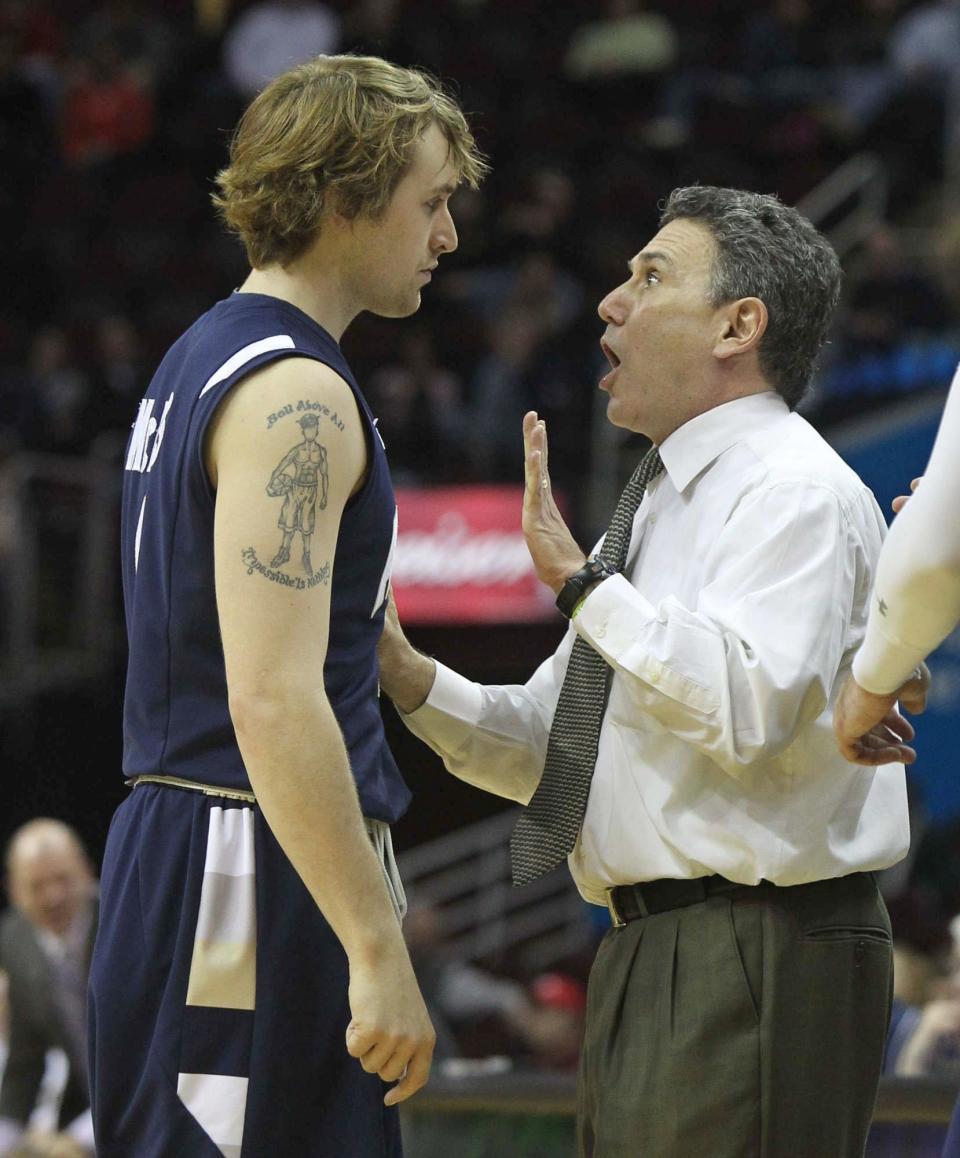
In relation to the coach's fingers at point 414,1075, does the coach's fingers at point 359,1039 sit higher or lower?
higher

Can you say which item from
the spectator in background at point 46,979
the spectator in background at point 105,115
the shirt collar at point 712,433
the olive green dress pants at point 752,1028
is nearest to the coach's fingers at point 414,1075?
the olive green dress pants at point 752,1028

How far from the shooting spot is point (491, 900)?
10.3 meters

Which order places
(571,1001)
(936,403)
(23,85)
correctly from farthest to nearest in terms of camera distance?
(23,85) → (936,403) → (571,1001)

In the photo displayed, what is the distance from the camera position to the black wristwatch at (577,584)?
283 cm

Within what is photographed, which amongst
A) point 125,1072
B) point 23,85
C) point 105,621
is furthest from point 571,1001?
point 23,85

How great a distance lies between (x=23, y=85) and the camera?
520 inches

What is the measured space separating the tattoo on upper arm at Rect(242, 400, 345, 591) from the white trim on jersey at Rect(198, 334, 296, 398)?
3.7 inches

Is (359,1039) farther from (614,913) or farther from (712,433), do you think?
(712,433)

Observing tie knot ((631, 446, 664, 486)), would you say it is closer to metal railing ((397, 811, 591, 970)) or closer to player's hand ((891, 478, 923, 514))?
player's hand ((891, 478, 923, 514))

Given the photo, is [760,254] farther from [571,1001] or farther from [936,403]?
[936,403]

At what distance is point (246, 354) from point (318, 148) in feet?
1.02

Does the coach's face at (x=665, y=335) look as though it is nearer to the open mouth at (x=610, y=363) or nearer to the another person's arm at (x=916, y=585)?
the open mouth at (x=610, y=363)

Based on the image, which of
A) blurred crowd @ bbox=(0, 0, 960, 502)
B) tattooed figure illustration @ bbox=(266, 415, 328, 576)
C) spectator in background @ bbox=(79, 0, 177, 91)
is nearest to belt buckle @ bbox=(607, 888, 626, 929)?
tattooed figure illustration @ bbox=(266, 415, 328, 576)

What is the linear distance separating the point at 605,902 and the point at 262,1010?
0.83 m
